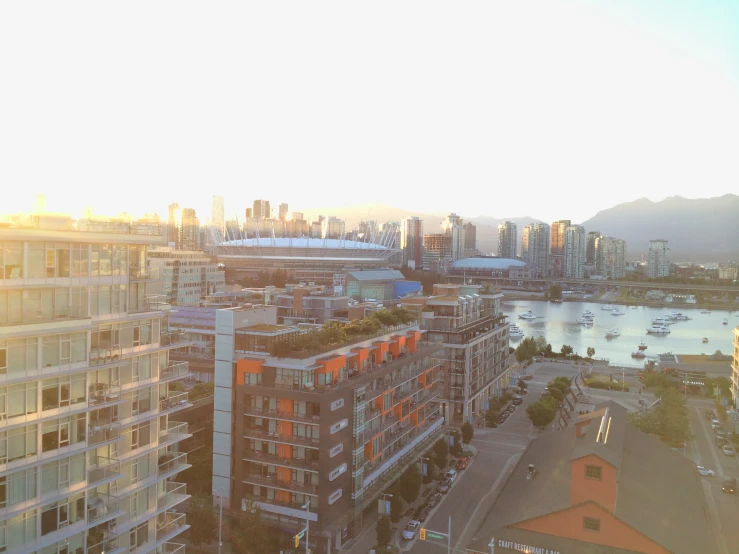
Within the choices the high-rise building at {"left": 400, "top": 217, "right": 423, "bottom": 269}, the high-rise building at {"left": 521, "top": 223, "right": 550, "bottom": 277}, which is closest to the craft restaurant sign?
the high-rise building at {"left": 400, "top": 217, "right": 423, "bottom": 269}

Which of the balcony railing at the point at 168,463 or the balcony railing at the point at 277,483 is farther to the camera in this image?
the balcony railing at the point at 277,483

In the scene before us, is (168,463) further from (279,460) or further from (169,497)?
(279,460)

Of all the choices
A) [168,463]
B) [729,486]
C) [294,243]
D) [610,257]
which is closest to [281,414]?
[168,463]

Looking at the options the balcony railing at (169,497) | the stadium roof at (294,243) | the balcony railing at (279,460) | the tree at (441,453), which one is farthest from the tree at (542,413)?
the stadium roof at (294,243)

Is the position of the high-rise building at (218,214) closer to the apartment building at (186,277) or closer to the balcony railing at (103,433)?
the apartment building at (186,277)

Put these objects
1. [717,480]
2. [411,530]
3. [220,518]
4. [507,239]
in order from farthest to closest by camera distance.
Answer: [507,239]
[717,480]
[411,530]
[220,518]

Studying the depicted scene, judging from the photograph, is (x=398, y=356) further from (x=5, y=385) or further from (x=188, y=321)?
(x=188, y=321)
